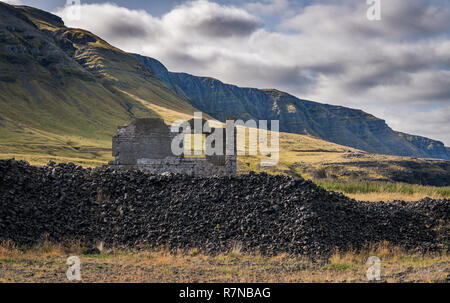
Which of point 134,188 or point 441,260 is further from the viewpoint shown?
point 134,188

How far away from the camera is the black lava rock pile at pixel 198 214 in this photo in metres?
12.4

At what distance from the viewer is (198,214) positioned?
538 inches

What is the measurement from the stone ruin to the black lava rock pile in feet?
20.0

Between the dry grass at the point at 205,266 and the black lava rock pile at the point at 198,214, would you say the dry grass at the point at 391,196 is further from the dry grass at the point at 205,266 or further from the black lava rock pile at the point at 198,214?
the dry grass at the point at 205,266

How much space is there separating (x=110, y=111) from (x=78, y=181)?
122647mm

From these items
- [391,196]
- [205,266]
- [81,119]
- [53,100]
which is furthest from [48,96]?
[205,266]

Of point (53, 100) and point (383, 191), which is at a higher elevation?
point (53, 100)

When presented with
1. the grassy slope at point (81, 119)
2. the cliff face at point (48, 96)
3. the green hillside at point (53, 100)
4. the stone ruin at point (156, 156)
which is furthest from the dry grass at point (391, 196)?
the cliff face at point (48, 96)

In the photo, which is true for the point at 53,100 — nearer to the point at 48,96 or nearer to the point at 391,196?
the point at 48,96

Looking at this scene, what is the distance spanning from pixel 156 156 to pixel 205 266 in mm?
12661
